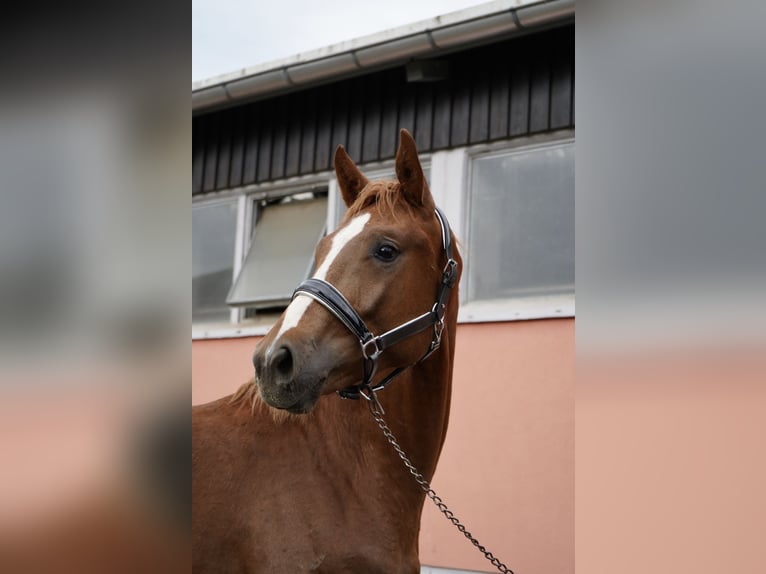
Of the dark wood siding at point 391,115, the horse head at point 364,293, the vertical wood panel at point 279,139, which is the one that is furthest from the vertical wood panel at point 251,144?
the horse head at point 364,293

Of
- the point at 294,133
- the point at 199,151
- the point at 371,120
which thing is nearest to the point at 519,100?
the point at 371,120

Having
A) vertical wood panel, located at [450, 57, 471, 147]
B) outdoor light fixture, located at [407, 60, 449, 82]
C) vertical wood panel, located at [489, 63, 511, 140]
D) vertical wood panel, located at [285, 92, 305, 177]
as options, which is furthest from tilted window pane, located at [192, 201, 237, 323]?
vertical wood panel, located at [489, 63, 511, 140]

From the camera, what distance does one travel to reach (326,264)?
3.22 m

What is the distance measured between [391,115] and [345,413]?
4136 mm

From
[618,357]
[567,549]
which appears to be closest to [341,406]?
[618,357]

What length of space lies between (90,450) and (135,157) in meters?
0.49

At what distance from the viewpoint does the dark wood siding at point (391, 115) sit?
6230 millimetres

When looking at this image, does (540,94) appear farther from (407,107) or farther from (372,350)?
(372,350)

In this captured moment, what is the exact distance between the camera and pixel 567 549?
17.9ft

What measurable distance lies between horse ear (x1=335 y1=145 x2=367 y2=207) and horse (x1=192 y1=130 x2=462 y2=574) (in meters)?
0.28

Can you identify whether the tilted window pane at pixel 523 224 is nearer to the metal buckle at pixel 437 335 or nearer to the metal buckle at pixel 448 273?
the metal buckle at pixel 448 273

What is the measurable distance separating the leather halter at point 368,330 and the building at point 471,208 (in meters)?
2.40

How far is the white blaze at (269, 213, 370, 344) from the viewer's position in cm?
302

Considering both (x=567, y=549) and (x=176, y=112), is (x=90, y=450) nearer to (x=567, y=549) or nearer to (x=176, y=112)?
(x=176, y=112)
